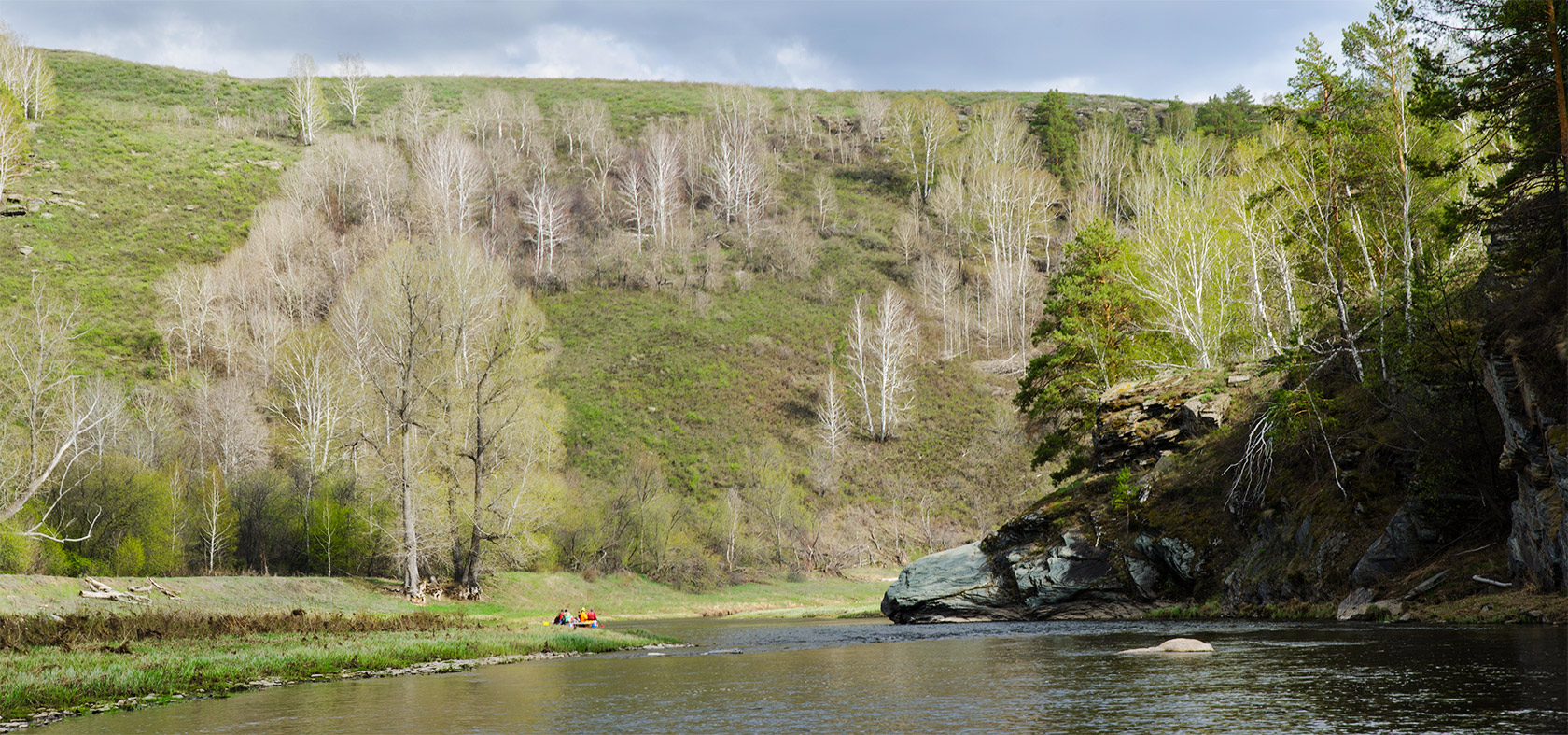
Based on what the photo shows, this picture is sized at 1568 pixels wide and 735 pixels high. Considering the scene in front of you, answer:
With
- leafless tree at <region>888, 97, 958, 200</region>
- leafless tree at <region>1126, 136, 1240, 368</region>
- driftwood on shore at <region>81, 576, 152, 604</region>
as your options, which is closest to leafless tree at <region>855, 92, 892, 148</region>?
leafless tree at <region>888, 97, 958, 200</region>

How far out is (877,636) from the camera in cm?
2836

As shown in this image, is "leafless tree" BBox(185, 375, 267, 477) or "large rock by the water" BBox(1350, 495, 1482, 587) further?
"leafless tree" BBox(185, 375, 267, 477)

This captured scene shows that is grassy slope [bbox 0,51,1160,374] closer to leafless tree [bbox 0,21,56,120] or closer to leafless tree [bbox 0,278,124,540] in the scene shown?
leafless tree [bbox 0,21,56,120]

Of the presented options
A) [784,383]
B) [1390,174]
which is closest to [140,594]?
[1390,174]

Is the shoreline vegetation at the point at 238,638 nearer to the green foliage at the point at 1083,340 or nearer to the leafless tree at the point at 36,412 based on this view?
the leafless tree at the point at 36,412

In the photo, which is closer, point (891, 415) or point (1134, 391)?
point (1134, 391)

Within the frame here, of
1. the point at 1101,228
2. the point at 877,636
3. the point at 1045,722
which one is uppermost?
the point at 1101,228

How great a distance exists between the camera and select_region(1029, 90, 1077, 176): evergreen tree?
4830 inches

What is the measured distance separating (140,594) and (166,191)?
3393 inches

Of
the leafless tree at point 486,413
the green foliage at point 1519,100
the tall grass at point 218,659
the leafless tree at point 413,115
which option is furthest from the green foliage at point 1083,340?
the leafless tree at point 413,115

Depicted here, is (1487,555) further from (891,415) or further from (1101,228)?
(891,415)

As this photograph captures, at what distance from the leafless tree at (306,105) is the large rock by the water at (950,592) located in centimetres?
11367

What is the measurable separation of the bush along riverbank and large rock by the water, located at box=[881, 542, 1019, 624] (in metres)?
12.0

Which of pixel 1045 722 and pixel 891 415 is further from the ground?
pixel 891 415
